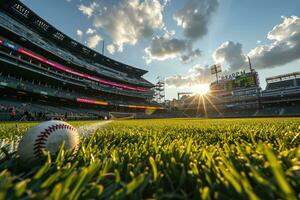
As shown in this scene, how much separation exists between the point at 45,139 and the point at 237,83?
6313cm

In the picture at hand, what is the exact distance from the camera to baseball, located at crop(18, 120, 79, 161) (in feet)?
6.19

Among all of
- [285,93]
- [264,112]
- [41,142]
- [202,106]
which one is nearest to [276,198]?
[41,142]

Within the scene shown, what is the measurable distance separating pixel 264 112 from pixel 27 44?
172 ft

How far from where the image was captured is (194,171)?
109 cm

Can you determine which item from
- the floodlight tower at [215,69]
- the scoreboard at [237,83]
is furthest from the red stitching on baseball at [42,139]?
the floodlight tower at [215,69]

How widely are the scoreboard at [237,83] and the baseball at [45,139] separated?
5982 cm

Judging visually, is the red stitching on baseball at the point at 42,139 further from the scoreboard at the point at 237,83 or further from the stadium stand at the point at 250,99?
the scoreboard at the point at 237,83

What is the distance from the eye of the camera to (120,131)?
5406mm

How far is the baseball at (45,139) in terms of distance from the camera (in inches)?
74.2

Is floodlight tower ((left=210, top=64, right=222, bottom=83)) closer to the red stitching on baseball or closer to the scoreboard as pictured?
the scoreboard

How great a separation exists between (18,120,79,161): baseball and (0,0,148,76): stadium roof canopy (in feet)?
135

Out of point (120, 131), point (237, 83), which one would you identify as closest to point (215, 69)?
point (237, 83)

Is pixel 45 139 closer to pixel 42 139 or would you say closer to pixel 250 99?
pixel 42 139

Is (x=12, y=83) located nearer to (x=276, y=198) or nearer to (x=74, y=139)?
(x=74, y=139)
